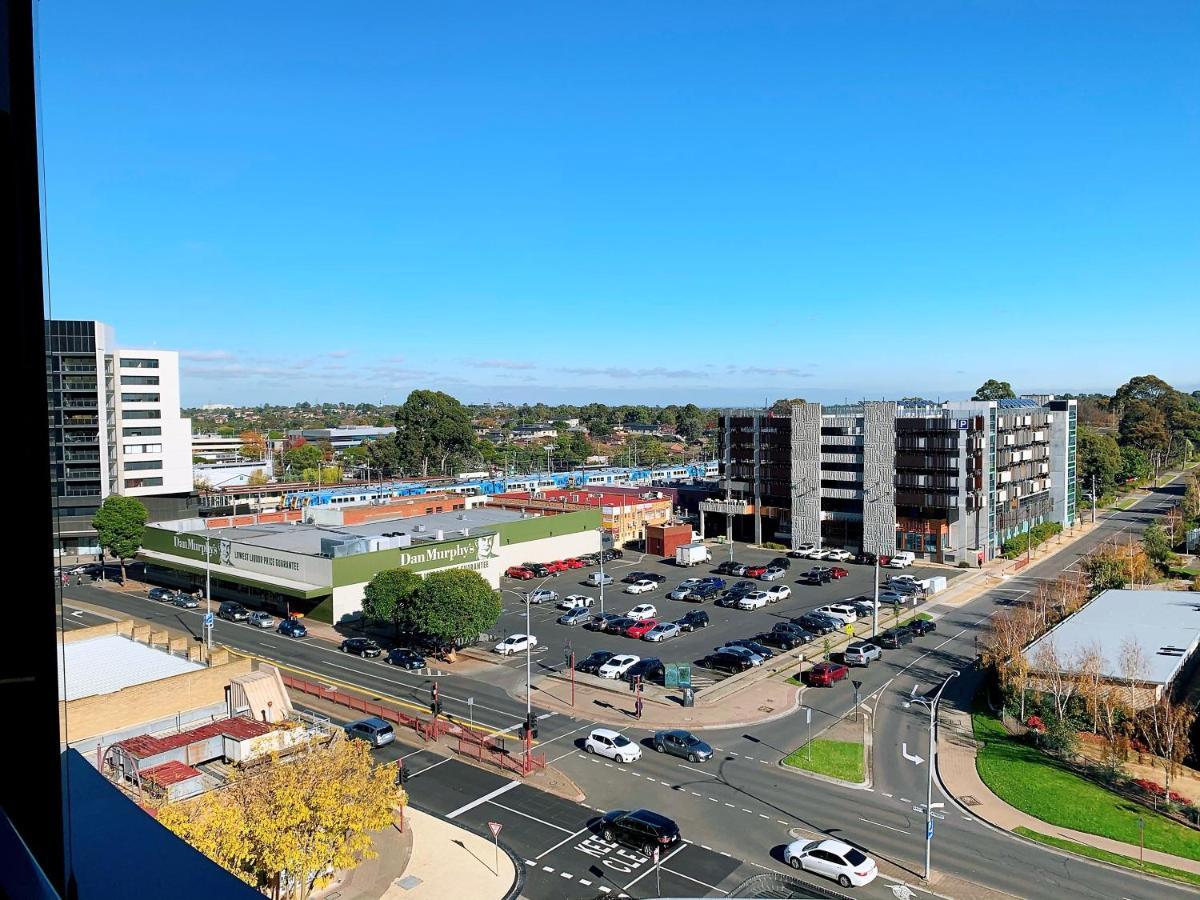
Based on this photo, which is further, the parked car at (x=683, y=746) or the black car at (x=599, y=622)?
the black car at (x=599, y=622)

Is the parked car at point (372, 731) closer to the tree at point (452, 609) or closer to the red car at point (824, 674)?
the tree at point (452, 609)

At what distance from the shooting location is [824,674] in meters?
32.6

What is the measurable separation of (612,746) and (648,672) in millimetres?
7685

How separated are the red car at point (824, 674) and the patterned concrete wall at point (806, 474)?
28.7m

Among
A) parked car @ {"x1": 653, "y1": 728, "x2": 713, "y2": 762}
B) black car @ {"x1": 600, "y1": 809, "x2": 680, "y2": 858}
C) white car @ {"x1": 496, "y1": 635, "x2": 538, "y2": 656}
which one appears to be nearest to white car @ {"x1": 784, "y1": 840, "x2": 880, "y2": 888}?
black car @ {"x1": 600, "y1": 809, "x2": 680, "y2": 858}

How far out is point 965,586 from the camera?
50562mm

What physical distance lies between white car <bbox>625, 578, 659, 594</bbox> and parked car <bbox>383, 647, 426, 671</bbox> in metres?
16.1

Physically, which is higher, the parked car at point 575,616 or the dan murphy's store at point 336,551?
the dan murphy's store at point 336,551

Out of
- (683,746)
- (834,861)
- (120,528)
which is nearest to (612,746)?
(683,746)

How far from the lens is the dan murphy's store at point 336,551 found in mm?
42625

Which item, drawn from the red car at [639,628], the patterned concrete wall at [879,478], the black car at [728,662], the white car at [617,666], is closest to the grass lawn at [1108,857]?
the black car at [728,662]

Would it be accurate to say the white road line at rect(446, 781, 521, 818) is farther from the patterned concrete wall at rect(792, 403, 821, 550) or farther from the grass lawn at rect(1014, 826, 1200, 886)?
the patterned concrete wall at rect(792, 403, 821, 550)

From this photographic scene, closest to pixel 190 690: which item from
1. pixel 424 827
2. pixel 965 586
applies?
pixel 424 827

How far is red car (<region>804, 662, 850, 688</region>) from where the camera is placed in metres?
32.5
